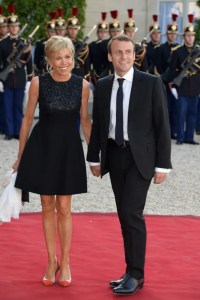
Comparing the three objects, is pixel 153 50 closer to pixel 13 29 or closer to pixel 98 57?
pixel 98 57

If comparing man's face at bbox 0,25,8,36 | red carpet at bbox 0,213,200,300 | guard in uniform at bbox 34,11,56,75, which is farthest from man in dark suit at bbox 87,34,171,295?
man's face at bbox 0,25,8,36

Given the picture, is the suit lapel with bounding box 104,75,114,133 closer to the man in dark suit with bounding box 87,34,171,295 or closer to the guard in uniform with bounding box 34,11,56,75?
the man in dark suit with bounding box 87,34,171,295

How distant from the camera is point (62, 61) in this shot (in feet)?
19.6

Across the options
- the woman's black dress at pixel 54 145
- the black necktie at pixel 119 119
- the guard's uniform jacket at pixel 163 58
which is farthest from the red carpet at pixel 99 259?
the guard's uniform jacket at pixel 163 58

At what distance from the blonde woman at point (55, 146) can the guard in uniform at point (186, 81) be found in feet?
25.7

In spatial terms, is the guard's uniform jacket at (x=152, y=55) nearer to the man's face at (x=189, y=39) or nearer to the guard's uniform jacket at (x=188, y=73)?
the guard's uniform jacket at (x=188, y=73)

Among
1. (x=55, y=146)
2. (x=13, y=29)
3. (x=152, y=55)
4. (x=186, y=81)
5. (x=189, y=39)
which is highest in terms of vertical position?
(x=55, y=146)

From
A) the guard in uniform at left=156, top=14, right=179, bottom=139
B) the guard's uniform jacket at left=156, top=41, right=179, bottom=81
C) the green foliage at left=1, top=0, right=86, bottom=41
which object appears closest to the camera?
the guard in uniform at left=156, top=14, right=179, bottom=139

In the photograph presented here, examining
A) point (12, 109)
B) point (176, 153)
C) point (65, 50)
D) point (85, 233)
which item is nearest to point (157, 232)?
point (85, 233)

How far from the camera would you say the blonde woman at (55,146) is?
239 inches

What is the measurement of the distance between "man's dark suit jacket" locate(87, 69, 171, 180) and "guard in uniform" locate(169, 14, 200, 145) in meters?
7.91

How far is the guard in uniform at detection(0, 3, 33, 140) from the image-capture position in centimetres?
1397

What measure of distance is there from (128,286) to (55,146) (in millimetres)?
962

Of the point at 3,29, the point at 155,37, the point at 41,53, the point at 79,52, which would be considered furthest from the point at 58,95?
the point at 155,37
